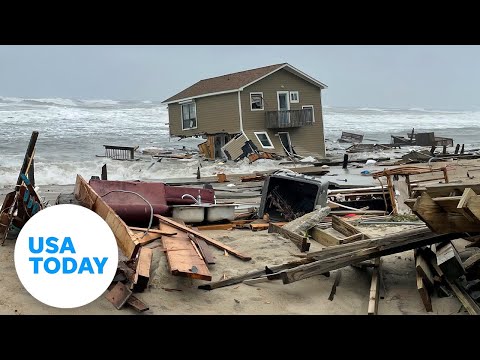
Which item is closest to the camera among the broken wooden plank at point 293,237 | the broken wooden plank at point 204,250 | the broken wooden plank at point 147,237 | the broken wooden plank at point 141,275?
the broken wooden plank at point 141,275

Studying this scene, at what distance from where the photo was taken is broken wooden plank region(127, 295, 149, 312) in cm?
518

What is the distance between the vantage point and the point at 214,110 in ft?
126

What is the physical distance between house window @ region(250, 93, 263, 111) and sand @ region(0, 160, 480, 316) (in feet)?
101

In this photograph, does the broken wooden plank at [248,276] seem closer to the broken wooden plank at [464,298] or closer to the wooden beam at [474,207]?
the broken wooden plank at [464,298]

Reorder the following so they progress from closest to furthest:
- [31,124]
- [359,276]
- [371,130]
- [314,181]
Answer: [359,276], [314,181], [31,124], [371,130]

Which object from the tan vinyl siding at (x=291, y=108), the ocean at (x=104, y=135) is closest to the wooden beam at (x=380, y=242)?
the ocean at (x=104, y=135)

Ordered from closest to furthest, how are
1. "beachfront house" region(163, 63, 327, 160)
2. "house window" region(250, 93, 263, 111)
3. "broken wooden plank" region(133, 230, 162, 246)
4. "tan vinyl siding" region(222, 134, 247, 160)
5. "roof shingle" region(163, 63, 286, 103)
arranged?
1. "broken wooden plank" region(133, 230, 162, 246)
2. "tan vinyl siding" region(222, 134, 247, 160)
3. "beachfront house" region(163, 63, 327, 160)
4. "house window" region(250, 93, 263, 111)
5. "roof shingle" region(163, 63, 286, 103)

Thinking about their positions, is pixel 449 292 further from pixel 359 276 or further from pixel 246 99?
pixel 246 99

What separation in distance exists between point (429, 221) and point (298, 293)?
A: 1809mm

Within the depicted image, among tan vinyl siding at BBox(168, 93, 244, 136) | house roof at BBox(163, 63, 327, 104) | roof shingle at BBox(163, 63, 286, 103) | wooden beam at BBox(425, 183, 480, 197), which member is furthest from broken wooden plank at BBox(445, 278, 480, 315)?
roof shingle at BBox(163, 63, 286, 103)

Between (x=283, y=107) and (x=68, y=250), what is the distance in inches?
1400

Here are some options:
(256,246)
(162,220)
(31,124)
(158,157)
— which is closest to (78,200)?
(162,220)

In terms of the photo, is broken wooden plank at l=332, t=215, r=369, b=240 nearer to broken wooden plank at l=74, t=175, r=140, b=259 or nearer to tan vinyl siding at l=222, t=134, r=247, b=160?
broken wooden plank at l=74, t=175, r=140, b=259

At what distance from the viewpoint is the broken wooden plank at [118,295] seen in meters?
5.23
